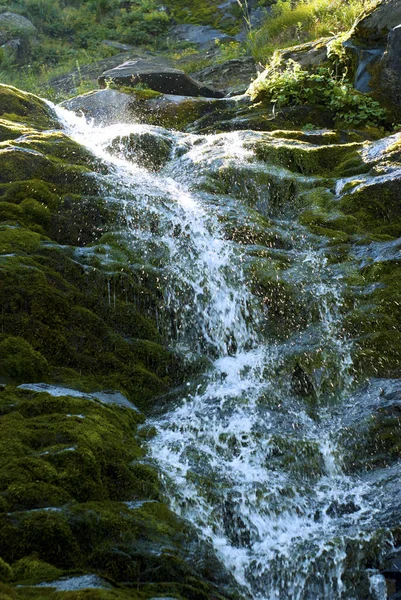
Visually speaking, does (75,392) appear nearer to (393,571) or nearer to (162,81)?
(393,571)

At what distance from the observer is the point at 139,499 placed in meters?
3.72

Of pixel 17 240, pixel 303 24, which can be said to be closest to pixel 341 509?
pixel 17 240

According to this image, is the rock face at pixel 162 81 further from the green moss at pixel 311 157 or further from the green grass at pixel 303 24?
the green moss at pixel 311 157

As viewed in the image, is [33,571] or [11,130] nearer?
[33,571]

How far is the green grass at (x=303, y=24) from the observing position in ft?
46.4

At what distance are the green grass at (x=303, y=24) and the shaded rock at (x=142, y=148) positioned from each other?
6.51 meters

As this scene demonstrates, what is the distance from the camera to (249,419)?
499 cm

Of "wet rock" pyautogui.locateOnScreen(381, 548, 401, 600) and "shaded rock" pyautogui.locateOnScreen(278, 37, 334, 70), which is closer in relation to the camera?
"wet rock" pyautogui.locateOnScreen(381, 548, 401, 600)

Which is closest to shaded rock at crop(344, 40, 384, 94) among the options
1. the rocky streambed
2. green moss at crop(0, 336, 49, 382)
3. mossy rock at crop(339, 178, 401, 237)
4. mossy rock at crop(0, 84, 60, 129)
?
the rocky streambed

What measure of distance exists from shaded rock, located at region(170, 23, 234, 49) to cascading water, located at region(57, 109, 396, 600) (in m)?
14.4

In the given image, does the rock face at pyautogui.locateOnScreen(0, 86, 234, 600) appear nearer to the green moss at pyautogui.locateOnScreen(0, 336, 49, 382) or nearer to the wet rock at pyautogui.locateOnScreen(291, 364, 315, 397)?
the green moss at pyautogui.locateOnScreen(0, 336, 49, 382)

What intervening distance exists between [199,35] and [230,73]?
22.0 feet

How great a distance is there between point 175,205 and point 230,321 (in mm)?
1926

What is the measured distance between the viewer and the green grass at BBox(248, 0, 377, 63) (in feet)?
46.4
